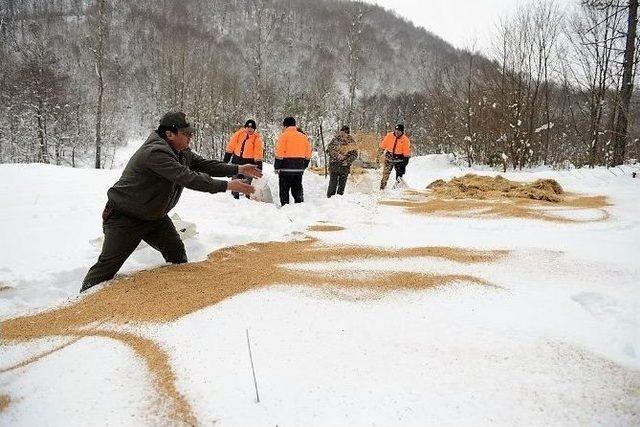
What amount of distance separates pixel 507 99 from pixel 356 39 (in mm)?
8885

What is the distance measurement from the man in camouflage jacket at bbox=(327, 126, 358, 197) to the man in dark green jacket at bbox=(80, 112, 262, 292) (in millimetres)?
5618

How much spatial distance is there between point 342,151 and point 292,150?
4.38 ft

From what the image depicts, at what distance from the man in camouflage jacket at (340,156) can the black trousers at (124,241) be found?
563 centimetres

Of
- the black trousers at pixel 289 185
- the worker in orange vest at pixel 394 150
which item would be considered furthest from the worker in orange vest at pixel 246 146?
the worker in orange vest at pixel 394 150

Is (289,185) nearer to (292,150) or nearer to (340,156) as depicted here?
(292,150)

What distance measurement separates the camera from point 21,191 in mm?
7504

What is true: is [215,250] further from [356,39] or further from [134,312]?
[356,39]

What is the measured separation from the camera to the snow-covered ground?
5.38 ft

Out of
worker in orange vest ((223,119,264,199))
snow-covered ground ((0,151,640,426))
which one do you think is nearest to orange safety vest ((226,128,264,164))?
worker in orange vest ((223,119,264,199))

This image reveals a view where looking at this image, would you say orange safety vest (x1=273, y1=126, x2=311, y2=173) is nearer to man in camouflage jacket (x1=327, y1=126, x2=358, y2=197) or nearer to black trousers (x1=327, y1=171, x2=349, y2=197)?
man in camouflage jacket (x1=327, y1=126, x2=358, y2=197)

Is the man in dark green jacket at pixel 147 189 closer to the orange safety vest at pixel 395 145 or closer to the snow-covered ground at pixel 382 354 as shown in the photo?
the snow-covered ground at pixel 382 354

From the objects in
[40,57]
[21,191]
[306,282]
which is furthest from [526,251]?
[40,57]

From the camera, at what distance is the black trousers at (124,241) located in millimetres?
3445

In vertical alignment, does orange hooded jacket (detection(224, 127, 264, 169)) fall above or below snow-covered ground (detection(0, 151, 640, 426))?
above
